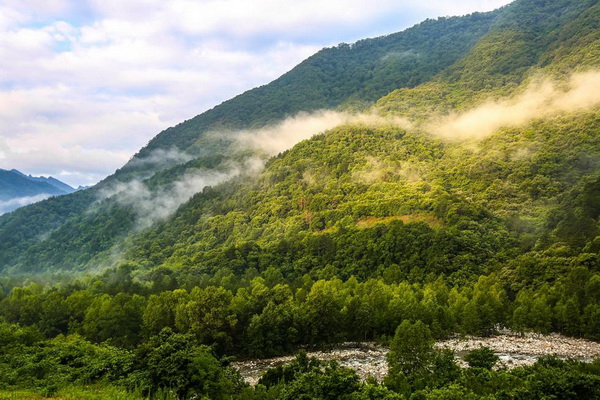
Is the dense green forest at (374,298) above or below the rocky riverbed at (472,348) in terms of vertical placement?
above

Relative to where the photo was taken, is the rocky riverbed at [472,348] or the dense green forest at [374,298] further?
the rocky riverbed at [472,348]

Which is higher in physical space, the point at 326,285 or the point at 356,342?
the point at 326,285

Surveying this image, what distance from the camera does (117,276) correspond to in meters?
160

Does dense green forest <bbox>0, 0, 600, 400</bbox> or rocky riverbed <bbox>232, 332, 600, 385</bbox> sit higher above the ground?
dense green forest <bbox>0, 0, 600, 400</bbox>

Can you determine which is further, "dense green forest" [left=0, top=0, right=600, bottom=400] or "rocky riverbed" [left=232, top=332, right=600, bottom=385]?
"rocky riverbed" [left=232, top=332, right=600, bottom=385]

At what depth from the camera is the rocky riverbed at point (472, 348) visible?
67.9m

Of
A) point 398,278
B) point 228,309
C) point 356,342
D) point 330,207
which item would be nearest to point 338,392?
point 228,309

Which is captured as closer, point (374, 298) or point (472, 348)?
point (472, 348)

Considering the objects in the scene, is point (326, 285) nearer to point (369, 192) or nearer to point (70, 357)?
point (70, 357)

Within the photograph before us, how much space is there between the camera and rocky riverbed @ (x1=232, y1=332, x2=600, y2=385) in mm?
67938

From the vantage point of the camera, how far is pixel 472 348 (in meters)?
78.9

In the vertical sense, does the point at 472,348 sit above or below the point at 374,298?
below

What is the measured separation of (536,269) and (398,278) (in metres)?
34.3

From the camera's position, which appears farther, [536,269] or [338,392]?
[536,269]
